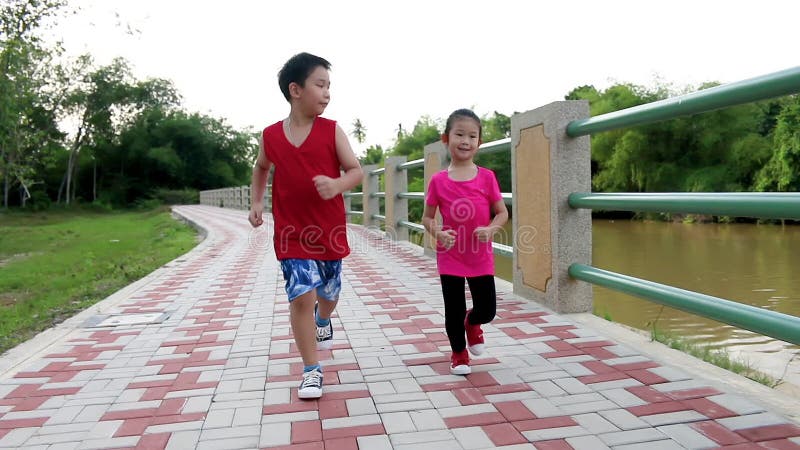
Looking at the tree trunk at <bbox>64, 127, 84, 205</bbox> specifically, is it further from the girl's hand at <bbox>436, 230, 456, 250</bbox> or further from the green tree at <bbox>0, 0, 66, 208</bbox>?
the girl's hand at <bbox>436, 230, 456, 250</bbox>

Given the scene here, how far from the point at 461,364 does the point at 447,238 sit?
2.00ft

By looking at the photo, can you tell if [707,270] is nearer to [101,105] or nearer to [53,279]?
[53,279]

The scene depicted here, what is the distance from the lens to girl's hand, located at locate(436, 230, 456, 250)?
2.96m

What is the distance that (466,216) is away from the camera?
3.07 metres

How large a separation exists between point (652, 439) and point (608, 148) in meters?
36.4

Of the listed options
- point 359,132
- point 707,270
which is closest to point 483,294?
point 707,270

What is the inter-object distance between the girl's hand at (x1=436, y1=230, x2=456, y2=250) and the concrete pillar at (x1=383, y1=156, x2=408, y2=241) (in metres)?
6.77

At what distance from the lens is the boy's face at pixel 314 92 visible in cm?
288

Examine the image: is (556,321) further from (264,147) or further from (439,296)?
(264,147)

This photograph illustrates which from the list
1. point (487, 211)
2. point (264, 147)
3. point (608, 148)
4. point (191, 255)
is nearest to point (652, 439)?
point (487, 211)

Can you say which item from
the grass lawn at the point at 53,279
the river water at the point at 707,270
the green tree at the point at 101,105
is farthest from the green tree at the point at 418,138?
the grass lawn at the point at 53,279

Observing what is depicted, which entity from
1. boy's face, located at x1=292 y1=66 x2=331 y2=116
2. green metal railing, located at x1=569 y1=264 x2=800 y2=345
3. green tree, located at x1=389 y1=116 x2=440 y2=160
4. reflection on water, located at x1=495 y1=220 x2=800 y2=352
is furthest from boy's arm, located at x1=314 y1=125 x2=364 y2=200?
green tree, located at x1=389 y1=116 x2=440 y2=160

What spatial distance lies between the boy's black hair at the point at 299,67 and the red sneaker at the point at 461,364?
1.41 metres

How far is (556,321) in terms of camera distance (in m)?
4.12
